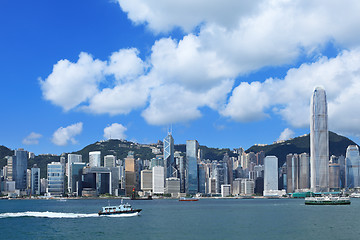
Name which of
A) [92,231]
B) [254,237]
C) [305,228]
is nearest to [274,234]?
[254,237]

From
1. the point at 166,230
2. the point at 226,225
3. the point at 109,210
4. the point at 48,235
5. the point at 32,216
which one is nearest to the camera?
the point at 48,235

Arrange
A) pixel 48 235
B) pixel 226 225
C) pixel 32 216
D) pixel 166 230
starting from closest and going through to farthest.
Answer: pixel 48 235
pixel 166 230
pixel 226 225
pixel 32 216

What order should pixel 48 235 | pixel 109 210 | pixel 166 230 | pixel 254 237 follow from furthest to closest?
pixel 109 210
pixel 166 230
pixel 48 235
pixel 254 237

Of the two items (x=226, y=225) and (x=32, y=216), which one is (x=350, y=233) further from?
(x=32, y=216)

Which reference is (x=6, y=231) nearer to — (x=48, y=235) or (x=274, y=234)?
(x=48, y=235)

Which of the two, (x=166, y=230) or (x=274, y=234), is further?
(x=166, y=230)

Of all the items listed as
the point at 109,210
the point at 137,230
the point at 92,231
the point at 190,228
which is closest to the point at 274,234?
the point at 190,228

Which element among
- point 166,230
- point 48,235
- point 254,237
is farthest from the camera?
point 166,230

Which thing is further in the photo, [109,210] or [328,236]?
[109,210]

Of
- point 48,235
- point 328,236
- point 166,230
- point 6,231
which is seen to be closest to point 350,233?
point 328,236
